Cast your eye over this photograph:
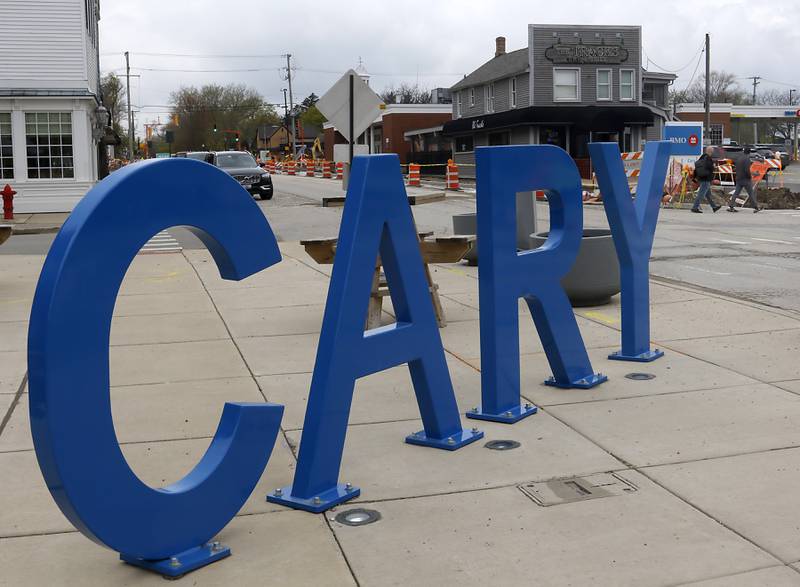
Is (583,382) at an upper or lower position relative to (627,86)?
lower

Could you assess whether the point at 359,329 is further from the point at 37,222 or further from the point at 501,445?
the point at 37,222

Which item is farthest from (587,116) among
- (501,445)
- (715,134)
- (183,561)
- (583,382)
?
(183,561)

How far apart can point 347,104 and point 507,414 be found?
6.87 m

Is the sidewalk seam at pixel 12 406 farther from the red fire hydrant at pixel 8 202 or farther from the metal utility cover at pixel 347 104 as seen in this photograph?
the red fire hydrant at pixel 8 202

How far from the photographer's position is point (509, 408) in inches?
232

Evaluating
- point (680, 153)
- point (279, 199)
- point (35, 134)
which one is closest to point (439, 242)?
point (35, 134)

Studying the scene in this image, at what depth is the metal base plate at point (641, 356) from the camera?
736 centimetres

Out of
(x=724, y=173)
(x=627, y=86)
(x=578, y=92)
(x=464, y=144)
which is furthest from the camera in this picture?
(x=464, y=144)

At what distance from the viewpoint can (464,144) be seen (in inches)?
2224

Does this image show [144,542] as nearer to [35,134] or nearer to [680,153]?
[35,134]

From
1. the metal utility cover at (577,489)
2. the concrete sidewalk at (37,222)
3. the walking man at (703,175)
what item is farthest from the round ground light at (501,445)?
the walking man at (703,175)

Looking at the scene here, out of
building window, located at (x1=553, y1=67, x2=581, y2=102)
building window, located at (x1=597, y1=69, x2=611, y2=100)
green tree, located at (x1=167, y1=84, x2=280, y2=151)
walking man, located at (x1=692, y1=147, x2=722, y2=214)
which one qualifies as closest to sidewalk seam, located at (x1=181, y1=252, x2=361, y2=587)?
walking man, located at (x1=692, y1=147, x2=722, y2=214)

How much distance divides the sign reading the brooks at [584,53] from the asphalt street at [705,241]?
1955 centimetres

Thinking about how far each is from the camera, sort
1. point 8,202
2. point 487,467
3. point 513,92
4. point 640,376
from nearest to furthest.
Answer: point 487,467 → point 640,376 → point 8,202 → point 513,92
